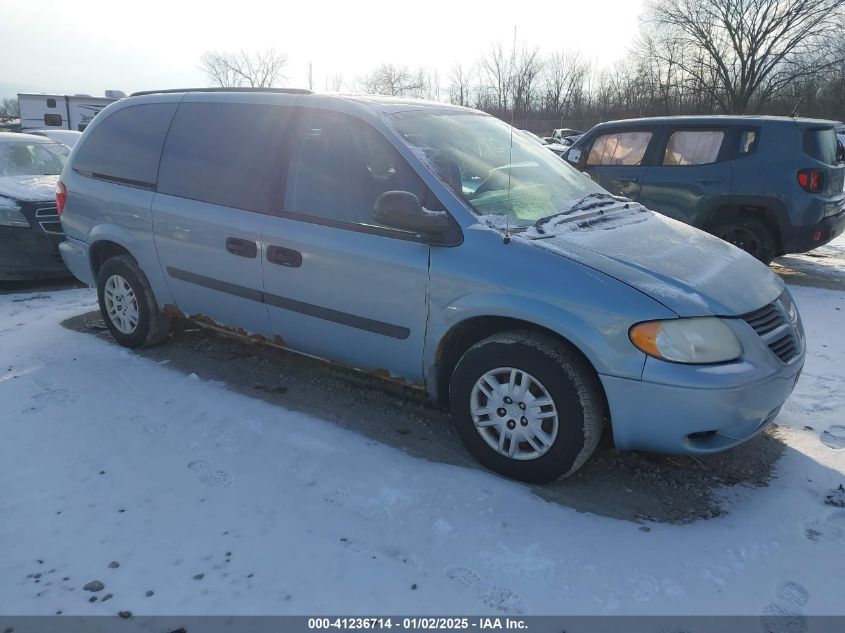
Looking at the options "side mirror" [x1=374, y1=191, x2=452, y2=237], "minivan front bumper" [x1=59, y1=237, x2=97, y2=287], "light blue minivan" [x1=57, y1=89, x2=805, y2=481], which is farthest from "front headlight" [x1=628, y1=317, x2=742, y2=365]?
"minivan front bumper" [x1=59, y1=237, x2=97, y2=287]

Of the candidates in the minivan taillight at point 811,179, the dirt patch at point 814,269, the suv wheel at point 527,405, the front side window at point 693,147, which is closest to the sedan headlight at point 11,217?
the suv wheel at point 527,405

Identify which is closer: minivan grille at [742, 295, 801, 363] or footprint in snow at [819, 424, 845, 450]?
minivan grille at [742, 295, 801, 363]

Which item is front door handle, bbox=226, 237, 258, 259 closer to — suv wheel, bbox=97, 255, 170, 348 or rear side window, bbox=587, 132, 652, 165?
suv wheel, bbox=97, 255, 170, 348

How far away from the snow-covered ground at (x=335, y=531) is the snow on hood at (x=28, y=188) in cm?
386

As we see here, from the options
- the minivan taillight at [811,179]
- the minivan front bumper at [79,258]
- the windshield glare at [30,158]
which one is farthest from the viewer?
the windshield glare at [30,158]

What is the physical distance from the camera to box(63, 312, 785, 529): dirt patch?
290 cm

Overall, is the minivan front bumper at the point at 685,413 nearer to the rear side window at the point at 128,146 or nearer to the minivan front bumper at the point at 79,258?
the rear side window at the point at 128,146

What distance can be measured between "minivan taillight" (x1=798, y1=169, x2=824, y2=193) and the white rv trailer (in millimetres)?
20947

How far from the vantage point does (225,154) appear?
3926mm

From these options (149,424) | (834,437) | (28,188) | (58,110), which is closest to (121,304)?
(149,424)

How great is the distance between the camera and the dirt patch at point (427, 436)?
290 cm

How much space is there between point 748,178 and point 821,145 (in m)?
0.83

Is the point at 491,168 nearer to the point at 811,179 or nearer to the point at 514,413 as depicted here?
the point at 514,413
